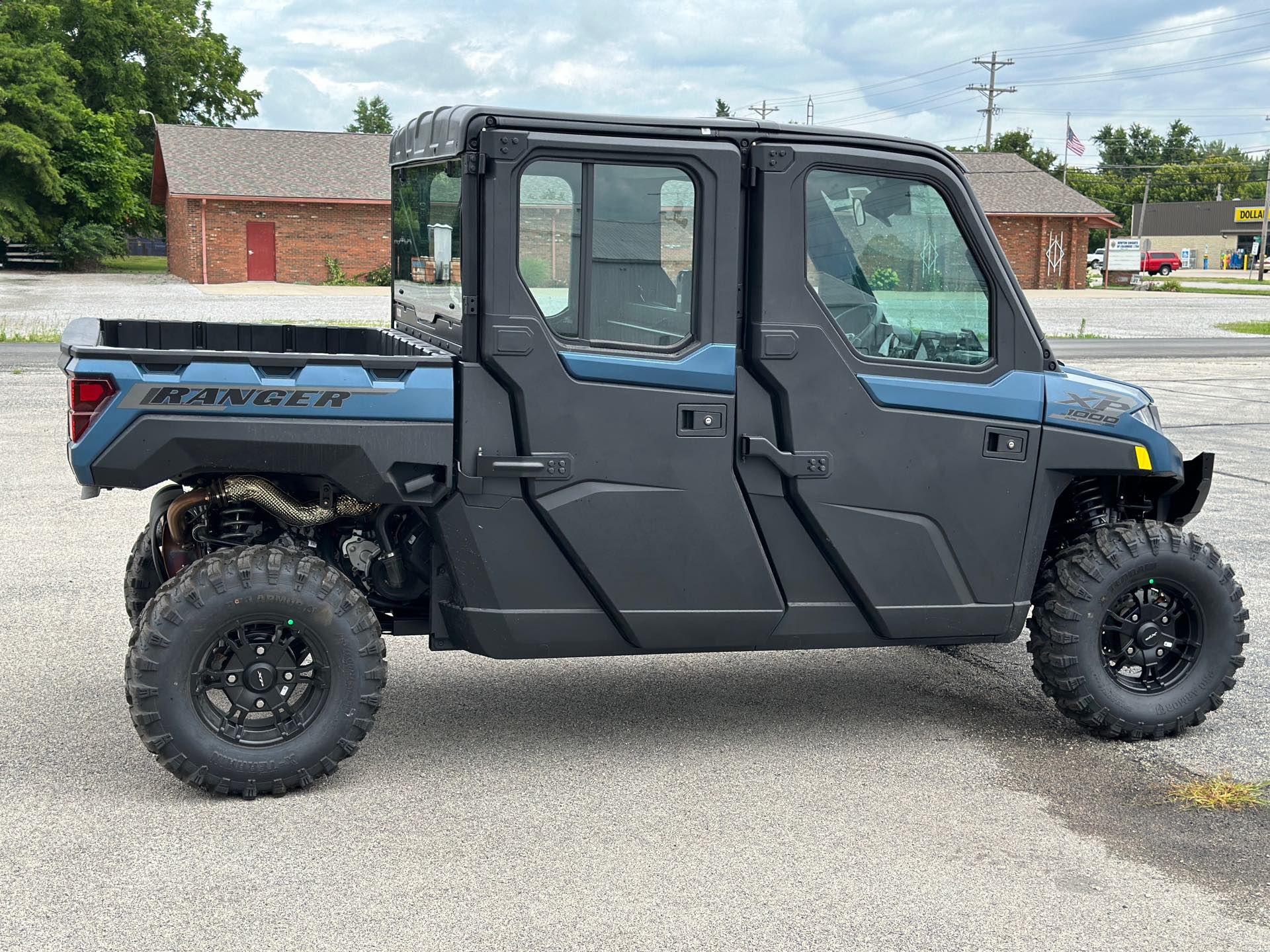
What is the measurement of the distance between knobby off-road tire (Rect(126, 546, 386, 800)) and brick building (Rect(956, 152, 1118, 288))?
5405 cm

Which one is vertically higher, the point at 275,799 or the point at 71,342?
the point at 71,342

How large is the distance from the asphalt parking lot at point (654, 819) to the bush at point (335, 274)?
44.4 m

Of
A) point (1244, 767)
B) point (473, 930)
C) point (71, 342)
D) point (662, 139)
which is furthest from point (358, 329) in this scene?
point (1244, 767)

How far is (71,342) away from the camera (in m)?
4.65

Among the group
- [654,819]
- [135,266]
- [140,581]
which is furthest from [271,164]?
[654,819]

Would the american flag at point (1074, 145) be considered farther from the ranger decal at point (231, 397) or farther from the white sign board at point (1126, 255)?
the ranger decal at point (231, 397)

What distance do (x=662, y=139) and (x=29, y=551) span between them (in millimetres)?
5258

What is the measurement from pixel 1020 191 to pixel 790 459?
57.0 m

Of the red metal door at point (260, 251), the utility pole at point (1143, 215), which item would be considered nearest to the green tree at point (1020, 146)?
the utility pole at point (1143, 215)

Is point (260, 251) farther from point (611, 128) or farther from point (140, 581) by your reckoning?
point (611, 128)

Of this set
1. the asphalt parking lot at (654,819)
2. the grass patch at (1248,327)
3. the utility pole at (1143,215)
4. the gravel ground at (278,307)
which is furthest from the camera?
the utility pole at (1143,215)

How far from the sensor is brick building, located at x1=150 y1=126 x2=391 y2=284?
4862 centimetres

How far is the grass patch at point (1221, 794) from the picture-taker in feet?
14.9

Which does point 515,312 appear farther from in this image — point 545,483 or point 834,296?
point 834,296
